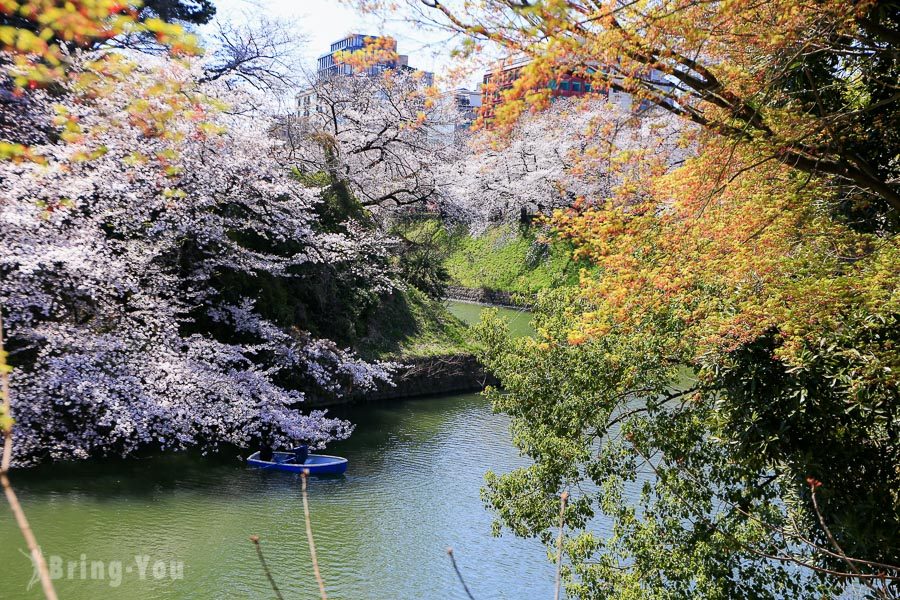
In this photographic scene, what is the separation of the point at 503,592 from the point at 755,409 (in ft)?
10.7

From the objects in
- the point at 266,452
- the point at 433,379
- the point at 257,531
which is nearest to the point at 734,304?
the point at 257,531

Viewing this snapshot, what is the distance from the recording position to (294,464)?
9.95 meters

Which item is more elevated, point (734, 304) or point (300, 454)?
point (734, 304)

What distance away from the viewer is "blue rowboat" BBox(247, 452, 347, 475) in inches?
393

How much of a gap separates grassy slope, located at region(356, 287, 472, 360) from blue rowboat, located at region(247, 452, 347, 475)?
4443mm

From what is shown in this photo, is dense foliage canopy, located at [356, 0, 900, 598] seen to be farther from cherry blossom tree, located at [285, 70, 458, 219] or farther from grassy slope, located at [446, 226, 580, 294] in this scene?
grassy slope, located at [446, 226, 580, 294]

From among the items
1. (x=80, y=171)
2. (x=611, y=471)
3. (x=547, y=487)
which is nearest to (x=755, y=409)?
(x=611, y=471)

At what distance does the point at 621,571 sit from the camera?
19.4 ft

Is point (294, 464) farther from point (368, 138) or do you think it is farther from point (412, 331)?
point (368, 138)

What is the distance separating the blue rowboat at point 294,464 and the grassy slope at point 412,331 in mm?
4443

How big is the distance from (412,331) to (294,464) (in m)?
6.80

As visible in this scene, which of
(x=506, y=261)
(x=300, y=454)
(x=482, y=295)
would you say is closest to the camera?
(x=300, y=454)

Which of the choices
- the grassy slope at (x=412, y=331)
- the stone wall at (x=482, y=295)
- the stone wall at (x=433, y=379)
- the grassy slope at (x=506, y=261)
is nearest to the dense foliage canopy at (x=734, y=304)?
the stone wall at (x=433, y=379)

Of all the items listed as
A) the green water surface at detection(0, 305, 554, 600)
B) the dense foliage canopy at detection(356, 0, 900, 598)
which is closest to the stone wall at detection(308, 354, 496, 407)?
the green water surface at detection(0, 305, 554, 600)
